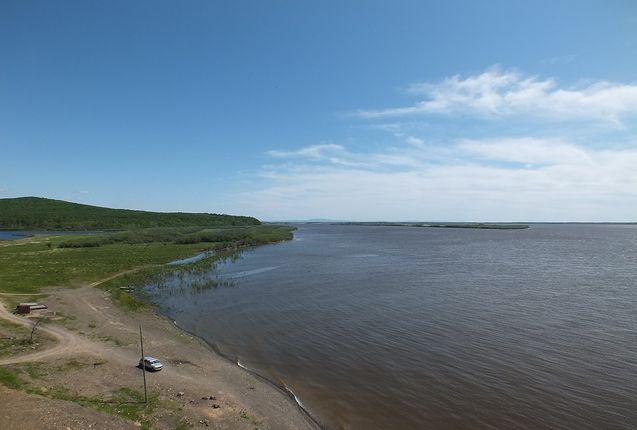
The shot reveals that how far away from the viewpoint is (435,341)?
3095cm

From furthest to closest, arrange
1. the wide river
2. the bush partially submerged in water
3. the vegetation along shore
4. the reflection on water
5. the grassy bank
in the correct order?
the bush partially submerged in water → the grassy bank → the reflection on water → the wide river → the vegetation along shore

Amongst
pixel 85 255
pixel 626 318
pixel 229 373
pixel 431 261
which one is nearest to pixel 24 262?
pixel 85 255

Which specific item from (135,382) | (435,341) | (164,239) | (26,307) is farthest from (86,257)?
(435,341)

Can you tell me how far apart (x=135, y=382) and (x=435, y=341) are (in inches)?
868

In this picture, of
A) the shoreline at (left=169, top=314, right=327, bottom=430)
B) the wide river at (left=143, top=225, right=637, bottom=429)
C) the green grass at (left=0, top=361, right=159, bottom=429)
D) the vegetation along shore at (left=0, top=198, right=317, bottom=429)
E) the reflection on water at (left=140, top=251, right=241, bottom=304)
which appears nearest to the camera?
the vegetation along shore at (left=0, top=198, right=317, bottom=429)

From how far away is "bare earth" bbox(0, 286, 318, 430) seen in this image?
18156 millimetres

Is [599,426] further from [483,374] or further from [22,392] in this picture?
[22,392]

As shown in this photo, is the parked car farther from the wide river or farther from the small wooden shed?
the small wooden shed

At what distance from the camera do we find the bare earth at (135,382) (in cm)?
1816

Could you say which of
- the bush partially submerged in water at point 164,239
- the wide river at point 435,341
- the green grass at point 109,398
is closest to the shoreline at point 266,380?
the wide river at point 435,341

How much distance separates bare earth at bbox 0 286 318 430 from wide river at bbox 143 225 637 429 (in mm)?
2239

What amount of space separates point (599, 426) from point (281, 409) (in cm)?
1639

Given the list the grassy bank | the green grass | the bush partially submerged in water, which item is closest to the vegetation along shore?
the green grass

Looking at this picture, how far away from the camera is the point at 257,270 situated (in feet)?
226
